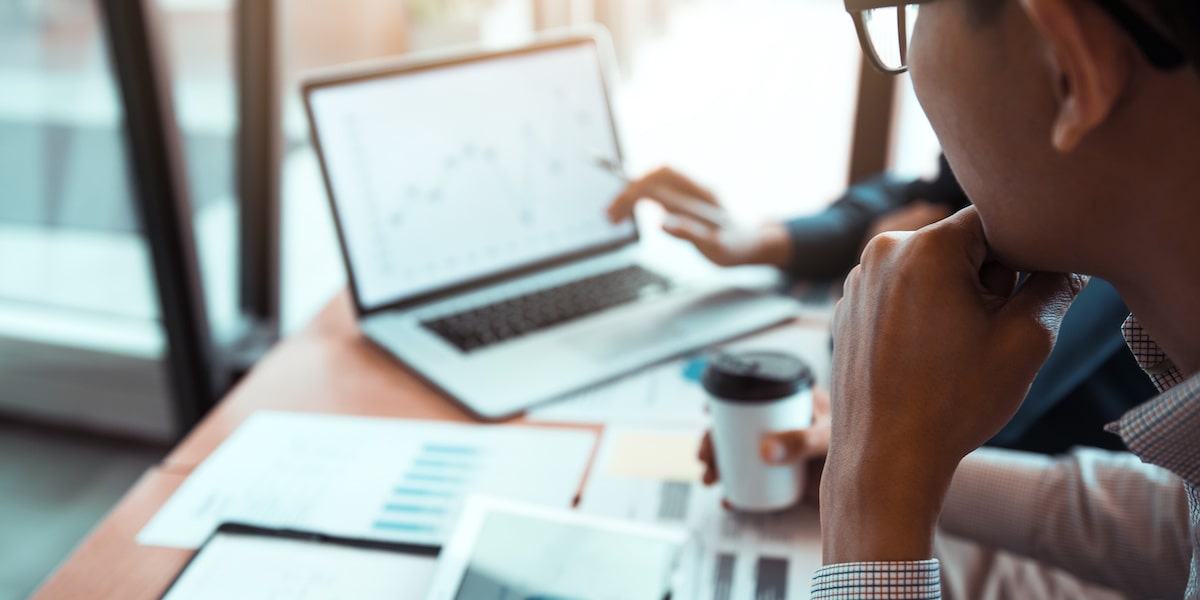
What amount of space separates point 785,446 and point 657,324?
413mm

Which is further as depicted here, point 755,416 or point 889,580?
point 755,416

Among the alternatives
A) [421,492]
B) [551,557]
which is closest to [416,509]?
[421,492]

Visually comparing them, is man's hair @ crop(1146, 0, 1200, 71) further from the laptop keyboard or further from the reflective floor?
the reflective floor

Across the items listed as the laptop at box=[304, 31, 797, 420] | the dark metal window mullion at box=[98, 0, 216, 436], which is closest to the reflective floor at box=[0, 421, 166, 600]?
the dark metal window mullion at box=[98, 0, 216, 436]

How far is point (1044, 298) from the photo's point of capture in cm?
63

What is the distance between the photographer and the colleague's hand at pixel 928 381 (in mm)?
616

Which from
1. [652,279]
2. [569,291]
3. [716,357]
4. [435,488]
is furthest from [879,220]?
[435,488]

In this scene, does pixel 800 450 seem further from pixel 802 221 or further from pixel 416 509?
pixel 802 221

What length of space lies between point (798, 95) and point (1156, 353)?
1.60 m

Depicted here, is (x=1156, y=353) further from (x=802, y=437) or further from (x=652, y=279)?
(x=652, y=279)

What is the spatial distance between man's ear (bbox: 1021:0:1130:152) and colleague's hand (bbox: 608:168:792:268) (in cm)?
82

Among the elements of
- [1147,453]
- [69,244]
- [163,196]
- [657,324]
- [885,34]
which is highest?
[885,34]

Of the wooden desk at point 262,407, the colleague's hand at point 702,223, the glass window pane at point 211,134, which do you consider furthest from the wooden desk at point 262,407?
the glass window pane at point 211,134

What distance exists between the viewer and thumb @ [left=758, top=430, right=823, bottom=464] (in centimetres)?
80
